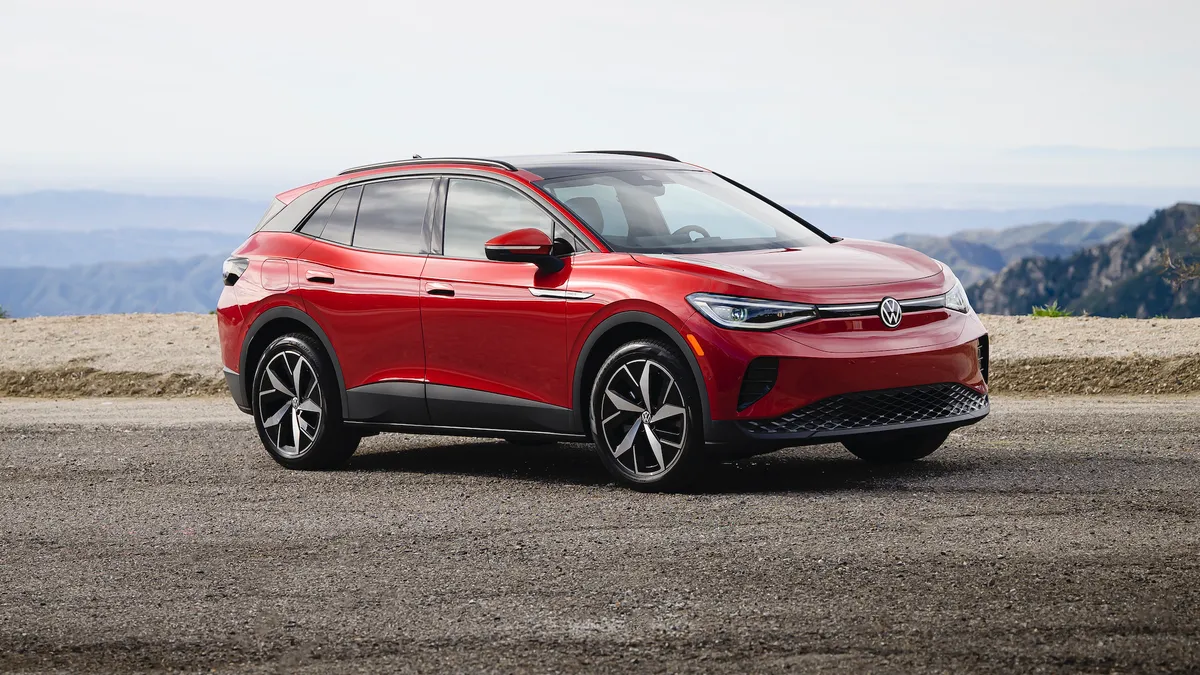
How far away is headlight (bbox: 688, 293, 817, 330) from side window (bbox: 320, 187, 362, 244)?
2797 mm

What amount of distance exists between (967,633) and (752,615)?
73 centimetres

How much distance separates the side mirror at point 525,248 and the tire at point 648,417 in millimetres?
639

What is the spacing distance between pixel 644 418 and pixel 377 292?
77.6 inches

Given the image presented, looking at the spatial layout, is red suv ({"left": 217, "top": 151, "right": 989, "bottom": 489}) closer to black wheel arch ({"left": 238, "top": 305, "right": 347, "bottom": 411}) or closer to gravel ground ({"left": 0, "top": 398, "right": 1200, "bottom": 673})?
Answer: black wheel arch ({"left": 238, "top": 305, "right": 347, "bottom": 411})

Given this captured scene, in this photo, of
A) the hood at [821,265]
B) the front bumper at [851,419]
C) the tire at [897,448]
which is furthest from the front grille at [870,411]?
the tire at [897,448]

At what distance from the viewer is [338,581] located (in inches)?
232

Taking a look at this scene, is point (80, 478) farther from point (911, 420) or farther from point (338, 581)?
point (911, 420)

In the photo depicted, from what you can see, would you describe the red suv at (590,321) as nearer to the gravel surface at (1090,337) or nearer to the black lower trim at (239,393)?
the black lower trim at (239,393)

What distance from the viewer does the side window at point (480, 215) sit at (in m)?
8.12

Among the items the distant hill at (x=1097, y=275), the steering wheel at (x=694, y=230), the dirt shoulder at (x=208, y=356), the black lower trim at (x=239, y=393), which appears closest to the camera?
the steering wheel at (x=694, y=230)

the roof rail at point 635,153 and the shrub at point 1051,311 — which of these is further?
the shrub at point 1051,311

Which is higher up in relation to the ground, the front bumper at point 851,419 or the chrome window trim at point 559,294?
the chrome window trim at point 559,294

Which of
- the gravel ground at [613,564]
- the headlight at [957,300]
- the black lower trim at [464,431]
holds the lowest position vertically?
the gravel ground at [613,564]

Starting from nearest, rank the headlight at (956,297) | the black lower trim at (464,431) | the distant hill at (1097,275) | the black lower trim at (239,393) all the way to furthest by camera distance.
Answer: the headlight at (956,297), the black lower trim at (464,431), the black lower trim at (239,393), the distant hill at (1097,275)
